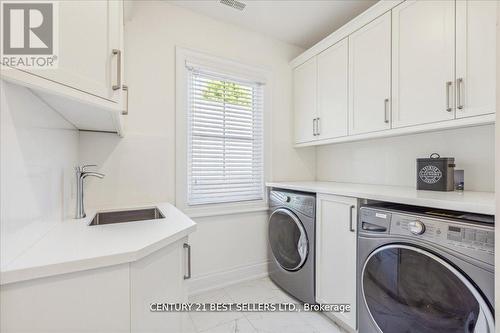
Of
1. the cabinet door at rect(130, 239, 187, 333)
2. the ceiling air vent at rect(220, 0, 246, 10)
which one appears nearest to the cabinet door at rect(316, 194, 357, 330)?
the cabinet door at rect(130, 239, 187, 333)

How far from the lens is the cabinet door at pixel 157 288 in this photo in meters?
0.85

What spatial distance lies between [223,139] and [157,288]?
156 centimetres

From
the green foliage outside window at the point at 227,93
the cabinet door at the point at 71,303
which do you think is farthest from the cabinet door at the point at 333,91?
the cabinet door at the point at 71,303

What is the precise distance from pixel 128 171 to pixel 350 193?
168cm

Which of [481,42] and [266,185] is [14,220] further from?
[481,42]

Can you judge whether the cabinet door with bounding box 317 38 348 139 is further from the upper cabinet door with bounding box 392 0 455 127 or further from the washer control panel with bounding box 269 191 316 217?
the washer control panel with bounding box 269 191 316 217

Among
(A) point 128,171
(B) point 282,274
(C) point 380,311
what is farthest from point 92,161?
(C) point 380,311

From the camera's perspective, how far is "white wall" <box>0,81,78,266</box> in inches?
27.7

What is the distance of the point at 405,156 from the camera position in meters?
1.95

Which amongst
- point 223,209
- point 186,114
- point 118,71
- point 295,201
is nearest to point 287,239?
point 295,201

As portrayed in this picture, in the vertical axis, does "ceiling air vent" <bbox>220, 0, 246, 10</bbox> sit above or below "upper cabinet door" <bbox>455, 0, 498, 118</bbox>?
above

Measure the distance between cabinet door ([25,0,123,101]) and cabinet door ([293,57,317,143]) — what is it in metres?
1.84

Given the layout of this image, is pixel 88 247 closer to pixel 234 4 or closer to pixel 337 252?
pixel 337 252

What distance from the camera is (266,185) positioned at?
96.9 inches
